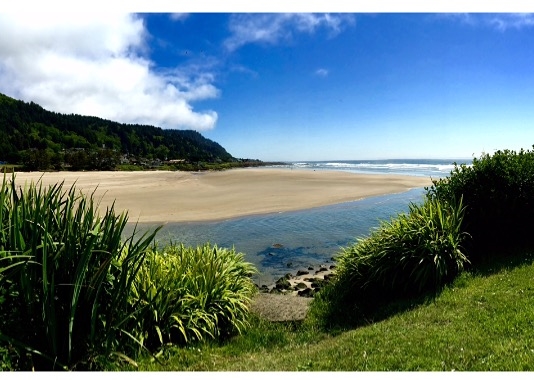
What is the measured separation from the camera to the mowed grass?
442 centimetres

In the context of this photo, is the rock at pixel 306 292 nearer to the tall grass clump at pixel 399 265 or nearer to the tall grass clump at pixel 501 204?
the tall grass clump at pixel 399 265

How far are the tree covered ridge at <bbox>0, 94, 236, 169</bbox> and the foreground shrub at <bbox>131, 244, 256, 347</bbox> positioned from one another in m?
84.2

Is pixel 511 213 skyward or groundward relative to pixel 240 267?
skyward

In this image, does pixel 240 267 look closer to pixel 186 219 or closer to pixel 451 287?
pixel 451 287

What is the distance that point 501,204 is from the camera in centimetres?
934

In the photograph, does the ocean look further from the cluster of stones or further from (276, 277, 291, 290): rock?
(276, 277, 291, 290): rock

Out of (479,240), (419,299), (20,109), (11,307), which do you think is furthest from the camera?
(20,109)

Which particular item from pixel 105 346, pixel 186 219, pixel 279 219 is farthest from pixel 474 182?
pixel 186 219

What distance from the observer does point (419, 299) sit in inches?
288

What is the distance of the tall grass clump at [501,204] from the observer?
9305 mm

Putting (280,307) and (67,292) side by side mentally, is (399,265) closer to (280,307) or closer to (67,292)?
(280,307)

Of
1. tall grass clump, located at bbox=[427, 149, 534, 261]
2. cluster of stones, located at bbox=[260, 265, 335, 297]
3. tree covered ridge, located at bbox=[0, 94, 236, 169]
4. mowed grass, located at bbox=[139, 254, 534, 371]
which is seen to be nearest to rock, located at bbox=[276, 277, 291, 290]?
cluster of stones, located at bbox=[260, 265, 335, 297]
